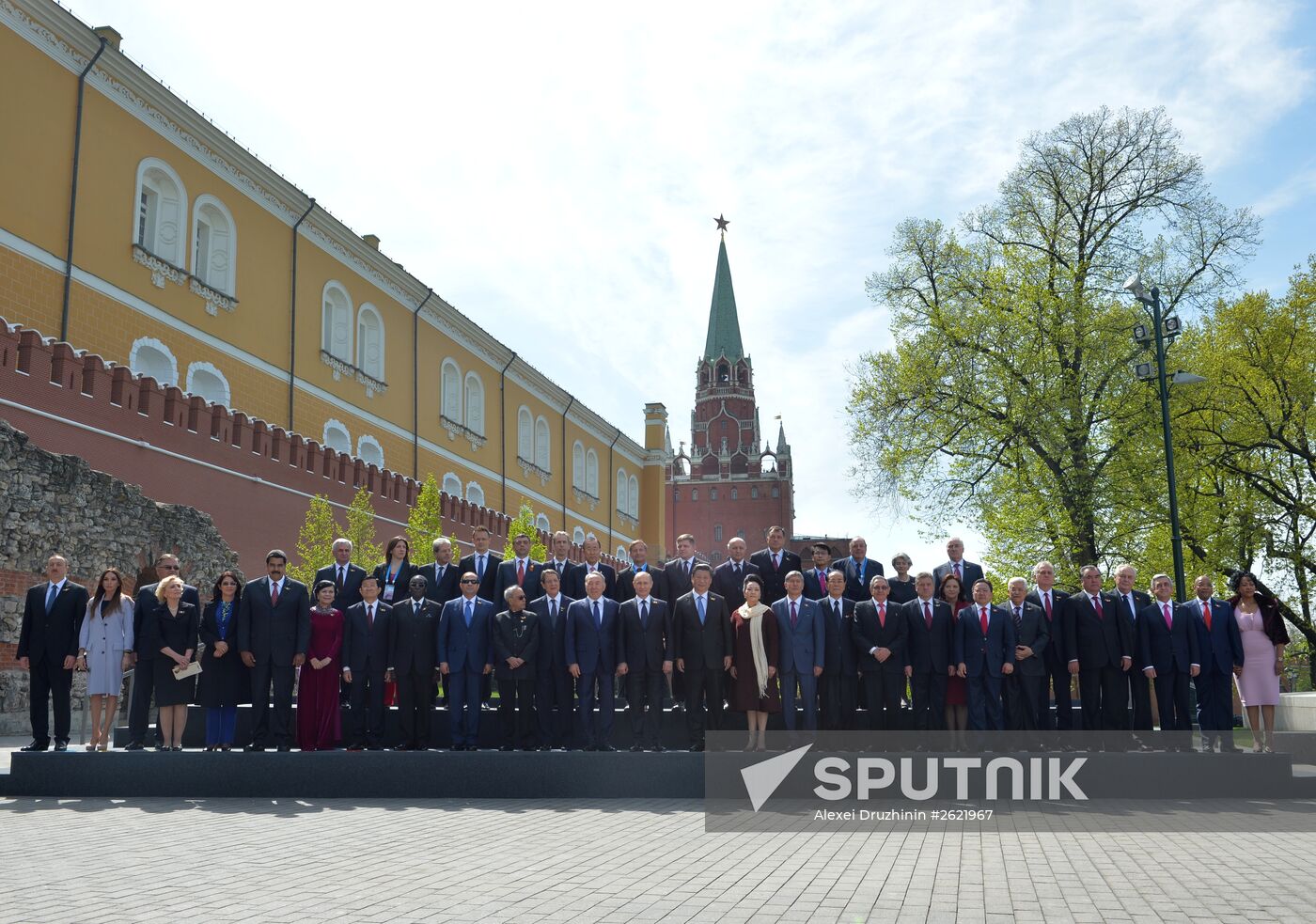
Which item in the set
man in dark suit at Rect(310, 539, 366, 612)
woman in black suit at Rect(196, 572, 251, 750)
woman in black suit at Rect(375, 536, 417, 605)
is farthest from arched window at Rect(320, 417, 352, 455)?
woman in black suit at Rect(196, 572, 251, 750)

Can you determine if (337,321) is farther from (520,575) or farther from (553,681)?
(553,681)

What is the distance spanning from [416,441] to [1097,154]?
21769 mm

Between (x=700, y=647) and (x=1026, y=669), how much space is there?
3.11 meters

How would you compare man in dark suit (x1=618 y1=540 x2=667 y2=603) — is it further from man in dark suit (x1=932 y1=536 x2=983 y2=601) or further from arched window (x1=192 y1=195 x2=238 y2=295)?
arched window (x1=192 y1=195 x2=238 y2=295)

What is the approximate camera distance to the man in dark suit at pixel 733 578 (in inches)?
455

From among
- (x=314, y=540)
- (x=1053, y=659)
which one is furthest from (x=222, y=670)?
(x=314, y=540)

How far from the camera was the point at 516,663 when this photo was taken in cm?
1032

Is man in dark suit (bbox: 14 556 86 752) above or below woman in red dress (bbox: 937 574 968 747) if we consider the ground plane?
above

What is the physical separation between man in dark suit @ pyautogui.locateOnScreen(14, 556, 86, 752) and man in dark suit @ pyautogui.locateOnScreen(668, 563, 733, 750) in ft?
18.9

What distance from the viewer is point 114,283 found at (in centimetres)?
2252

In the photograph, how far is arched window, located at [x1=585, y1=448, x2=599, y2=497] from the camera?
52.9 meters

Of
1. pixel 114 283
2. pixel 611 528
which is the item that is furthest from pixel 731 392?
pixel 114 283

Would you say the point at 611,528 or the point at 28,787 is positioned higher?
the point at 611,528

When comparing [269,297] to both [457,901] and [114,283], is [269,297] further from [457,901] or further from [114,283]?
[457,901]
